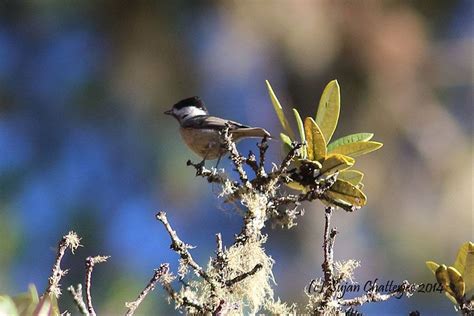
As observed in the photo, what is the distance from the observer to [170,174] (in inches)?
190

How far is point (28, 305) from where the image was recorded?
792mm

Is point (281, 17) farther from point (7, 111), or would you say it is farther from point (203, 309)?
point (203, 309)

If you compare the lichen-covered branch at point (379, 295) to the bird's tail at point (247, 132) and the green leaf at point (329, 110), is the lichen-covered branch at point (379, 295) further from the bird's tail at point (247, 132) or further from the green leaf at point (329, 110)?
the bird's tail at point (247, 132)

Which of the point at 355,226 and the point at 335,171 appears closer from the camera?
the point at 335,171

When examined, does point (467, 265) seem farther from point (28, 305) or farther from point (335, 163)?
point (28, 305)

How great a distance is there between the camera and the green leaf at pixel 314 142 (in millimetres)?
1124

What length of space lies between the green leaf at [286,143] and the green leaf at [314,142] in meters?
0.05

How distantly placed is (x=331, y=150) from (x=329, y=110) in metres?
0.07

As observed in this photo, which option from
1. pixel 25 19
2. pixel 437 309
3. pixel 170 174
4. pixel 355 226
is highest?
pixel 25 19

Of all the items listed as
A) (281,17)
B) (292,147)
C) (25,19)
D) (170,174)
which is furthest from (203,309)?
(25,19)

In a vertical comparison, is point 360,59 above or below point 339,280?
above

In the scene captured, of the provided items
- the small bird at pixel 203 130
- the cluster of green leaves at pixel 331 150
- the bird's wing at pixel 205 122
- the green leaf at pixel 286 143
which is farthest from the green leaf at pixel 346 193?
the bird's wing at pixel 205 122

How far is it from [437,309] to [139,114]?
254 centimetres

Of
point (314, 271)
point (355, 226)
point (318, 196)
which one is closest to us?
point (318, 196)
